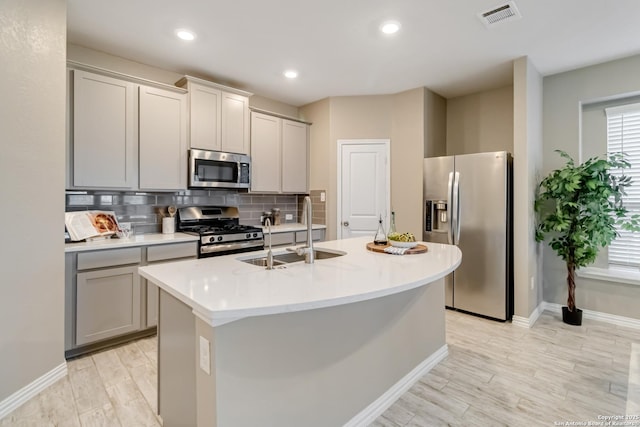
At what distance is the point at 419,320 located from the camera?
2264 millimetres

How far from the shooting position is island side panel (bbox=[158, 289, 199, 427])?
144cm

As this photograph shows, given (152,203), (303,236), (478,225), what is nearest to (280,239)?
(303,236)

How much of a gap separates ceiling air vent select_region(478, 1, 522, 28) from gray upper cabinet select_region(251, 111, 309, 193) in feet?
8.64

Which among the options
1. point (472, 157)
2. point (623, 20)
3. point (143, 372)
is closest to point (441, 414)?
point (143, 372)

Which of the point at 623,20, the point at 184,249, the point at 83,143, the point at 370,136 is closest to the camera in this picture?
the point at 623,20

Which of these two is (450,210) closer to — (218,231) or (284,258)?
(284,258)

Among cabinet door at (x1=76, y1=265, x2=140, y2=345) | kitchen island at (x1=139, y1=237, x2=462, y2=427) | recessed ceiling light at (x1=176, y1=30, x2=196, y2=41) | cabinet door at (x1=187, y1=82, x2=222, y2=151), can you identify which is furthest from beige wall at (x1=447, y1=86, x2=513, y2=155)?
cabinet door at (x1=76, y1=265, x2=140, y2=345)

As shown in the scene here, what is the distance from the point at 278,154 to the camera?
4371 mm

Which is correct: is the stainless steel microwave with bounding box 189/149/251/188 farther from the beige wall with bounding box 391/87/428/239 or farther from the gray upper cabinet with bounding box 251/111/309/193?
the beige wall with bounding box 391/87/428/239

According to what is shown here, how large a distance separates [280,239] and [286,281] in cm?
260

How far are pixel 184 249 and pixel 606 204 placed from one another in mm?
4156

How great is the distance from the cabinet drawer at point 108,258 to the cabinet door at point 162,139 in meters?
0.73

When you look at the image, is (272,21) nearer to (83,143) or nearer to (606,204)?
(83,143)

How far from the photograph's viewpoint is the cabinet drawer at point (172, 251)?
2863 millimetres
